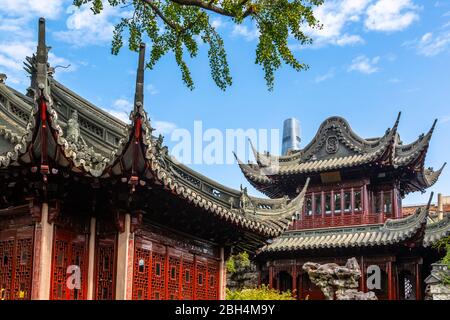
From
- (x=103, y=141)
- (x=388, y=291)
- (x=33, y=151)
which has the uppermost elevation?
(x=103, y=141)

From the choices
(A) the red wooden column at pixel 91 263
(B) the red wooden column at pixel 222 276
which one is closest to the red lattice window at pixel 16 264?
(A) the red wooden column at pixel 91 263

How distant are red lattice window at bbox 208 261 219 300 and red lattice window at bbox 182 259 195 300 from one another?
82cm

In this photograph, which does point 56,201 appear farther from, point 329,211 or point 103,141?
point 329,211

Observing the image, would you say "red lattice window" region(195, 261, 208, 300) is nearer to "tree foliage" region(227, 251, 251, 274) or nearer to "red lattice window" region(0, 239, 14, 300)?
"red lattice window" region(0, 239, 14, 300)

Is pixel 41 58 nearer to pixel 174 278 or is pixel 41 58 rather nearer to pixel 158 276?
pixel 158 276

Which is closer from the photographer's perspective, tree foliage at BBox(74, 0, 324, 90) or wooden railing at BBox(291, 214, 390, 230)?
tree foliage at BBox(74, 0, 324, 90)

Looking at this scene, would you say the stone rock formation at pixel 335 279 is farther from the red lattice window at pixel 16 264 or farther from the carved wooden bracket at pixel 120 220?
the red lattice window at pixel 16 264

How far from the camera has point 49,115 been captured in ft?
32.2

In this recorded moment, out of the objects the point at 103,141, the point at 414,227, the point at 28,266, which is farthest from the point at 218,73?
the point at 414,227

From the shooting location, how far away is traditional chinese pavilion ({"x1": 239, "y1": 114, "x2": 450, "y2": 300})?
958 inches

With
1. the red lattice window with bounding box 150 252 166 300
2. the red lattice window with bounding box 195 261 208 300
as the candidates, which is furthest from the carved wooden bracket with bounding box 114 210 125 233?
the red lattice window with bounding box 195 261 208 300

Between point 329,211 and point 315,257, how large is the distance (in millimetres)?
2021

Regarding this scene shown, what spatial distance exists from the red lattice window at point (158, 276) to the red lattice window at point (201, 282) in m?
1.40

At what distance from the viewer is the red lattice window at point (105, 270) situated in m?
11.6
